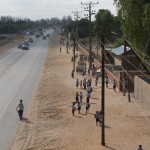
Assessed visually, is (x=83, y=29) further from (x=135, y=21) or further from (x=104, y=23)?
(x=135, y=21)

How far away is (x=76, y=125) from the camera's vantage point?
27.1 metres

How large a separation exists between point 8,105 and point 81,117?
22.6 ft

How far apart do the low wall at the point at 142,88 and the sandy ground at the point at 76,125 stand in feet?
3.07

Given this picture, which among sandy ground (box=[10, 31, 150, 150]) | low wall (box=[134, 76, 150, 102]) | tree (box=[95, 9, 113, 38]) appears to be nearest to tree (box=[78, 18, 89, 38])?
tree (box=[95, 9, 113, 38])

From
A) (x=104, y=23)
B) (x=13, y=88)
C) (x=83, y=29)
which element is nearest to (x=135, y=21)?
(x=13, y=88)

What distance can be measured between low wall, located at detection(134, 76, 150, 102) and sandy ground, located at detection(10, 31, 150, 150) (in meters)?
0.94

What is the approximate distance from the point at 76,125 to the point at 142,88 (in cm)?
985

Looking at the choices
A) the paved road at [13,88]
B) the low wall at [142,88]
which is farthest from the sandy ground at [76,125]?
the low wall at [142,88]

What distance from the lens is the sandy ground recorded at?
23141mm

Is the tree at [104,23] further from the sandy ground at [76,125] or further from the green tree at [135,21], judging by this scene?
the sandy ground at [76,125]

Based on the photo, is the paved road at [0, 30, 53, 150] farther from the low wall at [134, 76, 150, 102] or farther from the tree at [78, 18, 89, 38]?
the tree at [78, 18, 89, 38]

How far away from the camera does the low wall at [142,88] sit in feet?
111

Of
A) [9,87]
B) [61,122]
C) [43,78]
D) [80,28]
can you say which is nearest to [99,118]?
[61,122]

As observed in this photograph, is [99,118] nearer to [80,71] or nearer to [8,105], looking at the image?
[8,105]
